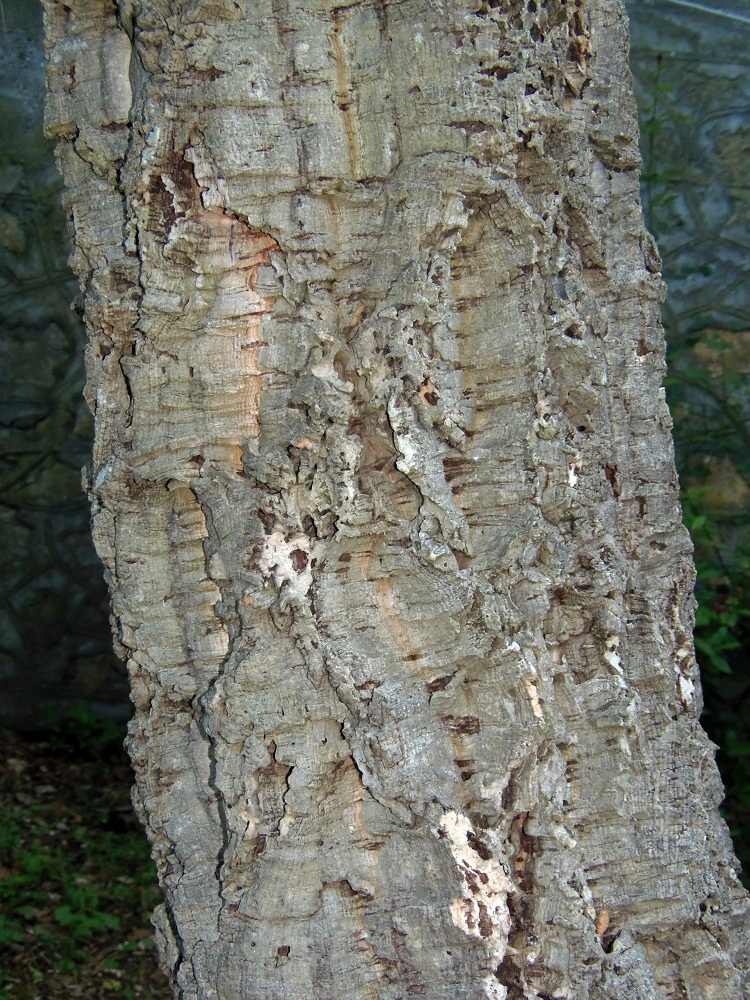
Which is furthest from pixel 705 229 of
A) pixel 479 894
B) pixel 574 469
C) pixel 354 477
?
pixel 479 894

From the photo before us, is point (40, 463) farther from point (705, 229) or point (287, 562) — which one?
point (287, 562)

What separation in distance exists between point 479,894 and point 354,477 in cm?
57

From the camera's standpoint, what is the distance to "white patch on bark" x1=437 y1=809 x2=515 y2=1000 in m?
1.26

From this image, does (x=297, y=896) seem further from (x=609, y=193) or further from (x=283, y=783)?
(x=609, y=193)

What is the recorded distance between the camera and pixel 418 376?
1274 mm

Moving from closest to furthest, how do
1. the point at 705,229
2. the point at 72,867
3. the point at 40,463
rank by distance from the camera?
the point at 72,867 → the point at 705,229 → the point at 40,463

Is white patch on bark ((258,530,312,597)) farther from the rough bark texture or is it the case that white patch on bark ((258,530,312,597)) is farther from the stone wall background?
the stone wall background

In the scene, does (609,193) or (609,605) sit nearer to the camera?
(609,605)

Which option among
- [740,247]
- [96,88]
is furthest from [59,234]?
[96,88]

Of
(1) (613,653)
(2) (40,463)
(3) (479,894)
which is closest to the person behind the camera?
(3) (479,894)

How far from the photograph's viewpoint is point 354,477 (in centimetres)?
127

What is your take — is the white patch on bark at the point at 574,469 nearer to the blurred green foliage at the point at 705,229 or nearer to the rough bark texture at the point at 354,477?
the rough bark texture at the point at 354,477

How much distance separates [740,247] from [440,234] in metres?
3.34

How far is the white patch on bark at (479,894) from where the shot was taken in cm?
126
